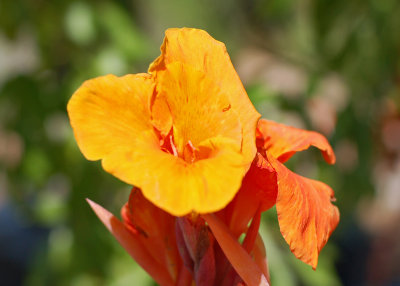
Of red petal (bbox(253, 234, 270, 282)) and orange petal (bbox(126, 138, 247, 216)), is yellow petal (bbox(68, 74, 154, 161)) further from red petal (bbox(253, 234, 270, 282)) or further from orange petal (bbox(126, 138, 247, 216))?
red petal (bbox(253, 234, 270, 282))

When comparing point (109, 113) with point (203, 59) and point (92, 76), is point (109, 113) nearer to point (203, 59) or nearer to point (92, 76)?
point (203, 59)

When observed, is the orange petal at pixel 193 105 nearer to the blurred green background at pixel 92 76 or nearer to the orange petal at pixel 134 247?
the orange petal at pixel 134 247

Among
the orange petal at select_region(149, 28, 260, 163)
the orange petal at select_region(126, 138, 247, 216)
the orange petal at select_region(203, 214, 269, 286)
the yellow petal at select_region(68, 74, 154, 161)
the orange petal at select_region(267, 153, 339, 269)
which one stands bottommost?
the orange petal at select_region(203, 214, 269, 286)

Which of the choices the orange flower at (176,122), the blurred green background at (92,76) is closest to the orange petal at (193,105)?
the orange flower at (176,122)

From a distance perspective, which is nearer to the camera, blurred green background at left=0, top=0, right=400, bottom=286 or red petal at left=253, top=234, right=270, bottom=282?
red petal at left=253, top=234, right=270, bottom=282

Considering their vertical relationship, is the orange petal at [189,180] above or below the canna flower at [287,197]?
above

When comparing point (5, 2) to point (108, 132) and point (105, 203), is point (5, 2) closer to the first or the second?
point (105, 203)

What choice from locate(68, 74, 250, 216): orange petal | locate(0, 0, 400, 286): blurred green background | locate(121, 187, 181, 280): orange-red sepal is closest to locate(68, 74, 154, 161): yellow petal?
locate(68, 74, 250, 216): orange petal

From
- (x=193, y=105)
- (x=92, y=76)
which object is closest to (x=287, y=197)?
(x=193, y=105)
